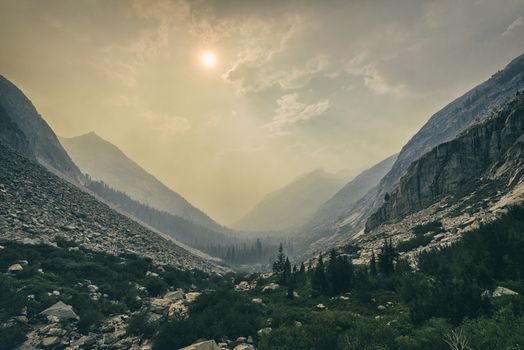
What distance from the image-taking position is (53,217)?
5275cm

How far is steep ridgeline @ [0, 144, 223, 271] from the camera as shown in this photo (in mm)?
44844

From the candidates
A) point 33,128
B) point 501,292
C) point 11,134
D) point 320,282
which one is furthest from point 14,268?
point 33,128

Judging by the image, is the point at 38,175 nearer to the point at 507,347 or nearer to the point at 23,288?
the point at 23,288

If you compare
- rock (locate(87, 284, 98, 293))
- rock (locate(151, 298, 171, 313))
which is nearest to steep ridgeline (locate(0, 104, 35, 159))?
rock (locate(87, 284, 98, 293))

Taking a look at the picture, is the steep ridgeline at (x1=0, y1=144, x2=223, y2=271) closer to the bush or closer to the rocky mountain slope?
the bush

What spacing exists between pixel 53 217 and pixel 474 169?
329ft

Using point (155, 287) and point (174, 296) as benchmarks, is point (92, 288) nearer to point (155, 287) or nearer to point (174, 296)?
point (155, 287)

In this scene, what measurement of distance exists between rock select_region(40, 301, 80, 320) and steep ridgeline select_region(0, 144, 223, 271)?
20065 mm

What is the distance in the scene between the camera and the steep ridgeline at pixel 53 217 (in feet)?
147

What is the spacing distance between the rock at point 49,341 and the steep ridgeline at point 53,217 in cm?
2440

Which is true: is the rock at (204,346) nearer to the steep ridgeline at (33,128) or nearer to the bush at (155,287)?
the bush at (155,287)

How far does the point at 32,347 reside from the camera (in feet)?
68.7

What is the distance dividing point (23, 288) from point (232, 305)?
65.9ft

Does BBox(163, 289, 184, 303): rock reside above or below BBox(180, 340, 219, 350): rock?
above
